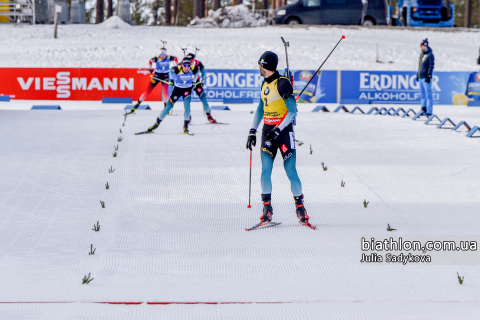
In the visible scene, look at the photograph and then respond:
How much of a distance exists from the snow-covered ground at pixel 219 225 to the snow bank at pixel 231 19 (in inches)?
1034

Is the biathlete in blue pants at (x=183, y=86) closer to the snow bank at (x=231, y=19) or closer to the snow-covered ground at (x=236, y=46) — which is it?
the snow-covered ground at (x=236, y=46)

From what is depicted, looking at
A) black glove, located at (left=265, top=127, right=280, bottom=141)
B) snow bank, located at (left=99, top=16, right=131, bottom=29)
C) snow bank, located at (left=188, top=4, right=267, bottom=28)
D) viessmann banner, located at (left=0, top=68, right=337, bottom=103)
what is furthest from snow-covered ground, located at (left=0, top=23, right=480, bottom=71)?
black glove, located at (left=265, top=127, right=280, bottom=141)

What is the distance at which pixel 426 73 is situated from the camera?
55.2 feet

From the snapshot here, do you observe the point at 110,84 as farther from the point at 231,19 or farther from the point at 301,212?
the point at 301,212

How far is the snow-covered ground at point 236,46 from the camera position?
31.1 metres

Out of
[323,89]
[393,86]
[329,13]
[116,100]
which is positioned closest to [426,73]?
[393,86]

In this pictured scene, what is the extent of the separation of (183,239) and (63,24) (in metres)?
34.3

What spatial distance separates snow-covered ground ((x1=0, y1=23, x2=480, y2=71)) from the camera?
31.1m

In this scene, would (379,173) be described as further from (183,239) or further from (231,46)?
(231,46)

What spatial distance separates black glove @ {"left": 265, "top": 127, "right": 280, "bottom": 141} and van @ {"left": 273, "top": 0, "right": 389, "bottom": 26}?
3020cm

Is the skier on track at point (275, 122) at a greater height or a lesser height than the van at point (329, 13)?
lesser

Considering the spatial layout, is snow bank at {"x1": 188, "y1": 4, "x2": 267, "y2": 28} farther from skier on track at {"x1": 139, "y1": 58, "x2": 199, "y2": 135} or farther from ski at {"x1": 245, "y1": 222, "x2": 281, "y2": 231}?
ski at {"x1": 245, "y1": 222, "x2": 281, "y2": 231}

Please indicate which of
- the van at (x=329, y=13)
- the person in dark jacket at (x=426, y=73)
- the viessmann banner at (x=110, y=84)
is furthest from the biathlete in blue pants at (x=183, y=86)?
the van at (x=329, y=13)

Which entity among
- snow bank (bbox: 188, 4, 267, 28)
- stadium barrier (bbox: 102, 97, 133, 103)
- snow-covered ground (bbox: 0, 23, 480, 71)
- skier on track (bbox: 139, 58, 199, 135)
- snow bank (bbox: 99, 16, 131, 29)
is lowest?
stadium barrier (bbox: 102, 97, 133, 103)
